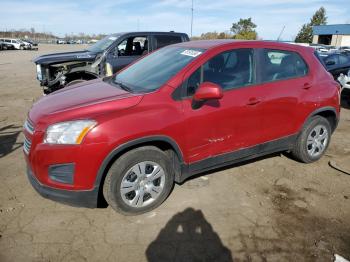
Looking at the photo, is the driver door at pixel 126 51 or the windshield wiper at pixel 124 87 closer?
the windshield wiper at pixel 124 87

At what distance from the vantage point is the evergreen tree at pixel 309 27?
65762 millimetres

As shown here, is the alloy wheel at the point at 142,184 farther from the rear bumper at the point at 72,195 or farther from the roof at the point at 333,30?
the roof at the point at 333,30

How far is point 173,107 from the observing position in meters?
3.39

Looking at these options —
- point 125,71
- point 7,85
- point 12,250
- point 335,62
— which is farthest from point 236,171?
point 7,85

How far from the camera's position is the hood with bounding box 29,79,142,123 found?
10.5 feet

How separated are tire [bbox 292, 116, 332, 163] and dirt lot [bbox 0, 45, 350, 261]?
0.26 m

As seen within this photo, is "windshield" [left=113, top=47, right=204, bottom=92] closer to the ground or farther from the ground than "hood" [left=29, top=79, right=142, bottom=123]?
farther from the ground

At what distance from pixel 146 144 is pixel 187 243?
1072mm

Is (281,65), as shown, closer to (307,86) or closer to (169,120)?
(307,86)

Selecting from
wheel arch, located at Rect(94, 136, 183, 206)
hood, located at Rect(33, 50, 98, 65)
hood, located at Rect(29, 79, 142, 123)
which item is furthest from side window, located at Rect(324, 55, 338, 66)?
hood, located at Rect(29, 79, 142, 123)

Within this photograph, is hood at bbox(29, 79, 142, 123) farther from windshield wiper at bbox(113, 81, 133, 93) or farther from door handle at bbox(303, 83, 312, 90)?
door handle at bbox(303, 83, 312, 90)

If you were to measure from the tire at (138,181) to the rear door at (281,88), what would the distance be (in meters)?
1.52

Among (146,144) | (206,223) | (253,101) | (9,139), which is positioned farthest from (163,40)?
(206,223)

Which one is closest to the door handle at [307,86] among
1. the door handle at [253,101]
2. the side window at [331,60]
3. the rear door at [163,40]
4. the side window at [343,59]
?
the door handle at [253,101]
